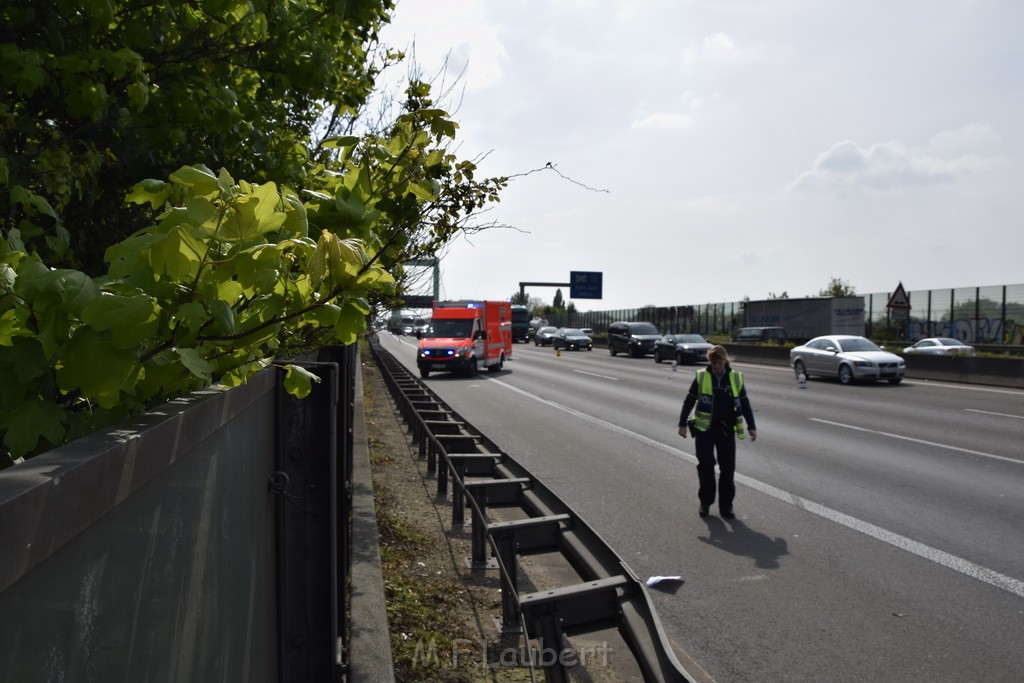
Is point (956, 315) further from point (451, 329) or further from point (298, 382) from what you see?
point (298, 382)

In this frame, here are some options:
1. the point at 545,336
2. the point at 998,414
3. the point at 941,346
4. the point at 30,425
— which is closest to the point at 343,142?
the point at 30,425

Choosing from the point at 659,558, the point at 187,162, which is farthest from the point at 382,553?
the point at 187,162

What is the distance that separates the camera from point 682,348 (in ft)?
121

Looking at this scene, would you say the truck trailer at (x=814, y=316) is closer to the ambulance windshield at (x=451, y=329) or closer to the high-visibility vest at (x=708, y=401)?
the ambulance windshield at (x=451, y=329)

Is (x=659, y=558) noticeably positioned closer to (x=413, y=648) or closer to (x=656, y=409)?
(x=413, y=648)

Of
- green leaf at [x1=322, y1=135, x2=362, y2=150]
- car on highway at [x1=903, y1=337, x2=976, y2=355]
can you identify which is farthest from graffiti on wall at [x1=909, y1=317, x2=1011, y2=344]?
green leaf at [x1=322, y1=135, x2=362, y2=150]

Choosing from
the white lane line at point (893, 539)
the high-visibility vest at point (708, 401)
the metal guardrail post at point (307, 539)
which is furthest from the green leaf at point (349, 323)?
the high-visibility vest at point (708, 401)

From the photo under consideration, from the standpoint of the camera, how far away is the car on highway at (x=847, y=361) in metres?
24.5

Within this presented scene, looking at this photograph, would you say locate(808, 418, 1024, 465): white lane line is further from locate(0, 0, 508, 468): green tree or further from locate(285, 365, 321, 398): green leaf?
locate(285, 365, 321, 398): green leaf

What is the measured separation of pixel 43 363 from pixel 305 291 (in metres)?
0.80

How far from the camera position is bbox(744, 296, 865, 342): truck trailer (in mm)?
42219

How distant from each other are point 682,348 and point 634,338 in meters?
8.92

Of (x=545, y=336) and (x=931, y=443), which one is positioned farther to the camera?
(x=545, y=336)

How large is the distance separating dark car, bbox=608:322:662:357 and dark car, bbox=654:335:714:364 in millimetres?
5066
